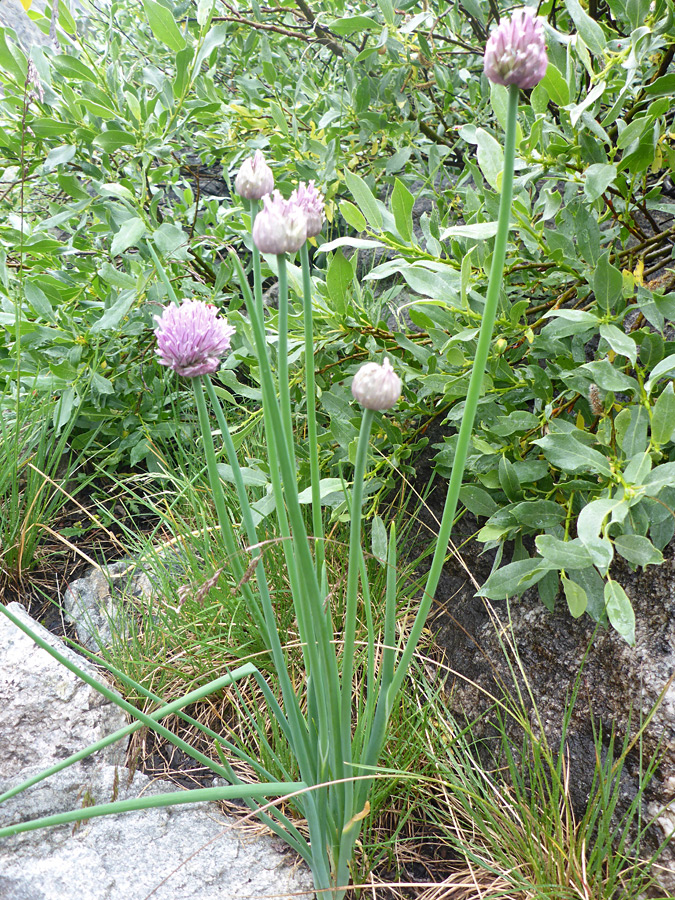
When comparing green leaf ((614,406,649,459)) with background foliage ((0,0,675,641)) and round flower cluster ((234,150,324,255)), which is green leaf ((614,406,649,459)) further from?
round flower cluster ((234,150,324,255))

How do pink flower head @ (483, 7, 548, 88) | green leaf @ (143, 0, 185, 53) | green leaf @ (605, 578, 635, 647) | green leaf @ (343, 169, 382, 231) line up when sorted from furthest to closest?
green leaf @ (143, 0, 185, 53) → green leaf @ (343, 169, 382, 231) → green leaf @ (605, 578, 635, 647) → pink flower head @ (483, 7, 548, 88)

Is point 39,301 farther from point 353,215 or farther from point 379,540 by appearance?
point 379,540

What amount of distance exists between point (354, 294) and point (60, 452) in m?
0.82

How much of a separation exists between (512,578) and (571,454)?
19cm

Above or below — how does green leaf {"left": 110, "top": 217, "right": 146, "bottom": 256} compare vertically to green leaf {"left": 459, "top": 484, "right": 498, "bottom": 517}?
above

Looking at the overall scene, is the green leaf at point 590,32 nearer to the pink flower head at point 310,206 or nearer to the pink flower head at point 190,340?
the pink flower head at point 310,206

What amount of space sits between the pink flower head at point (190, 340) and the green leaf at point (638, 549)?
1.73ft

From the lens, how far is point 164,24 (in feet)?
3.90

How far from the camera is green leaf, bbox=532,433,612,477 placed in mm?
783

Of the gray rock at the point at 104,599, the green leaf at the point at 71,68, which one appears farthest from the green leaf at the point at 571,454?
the green leaf at the point at 71,68

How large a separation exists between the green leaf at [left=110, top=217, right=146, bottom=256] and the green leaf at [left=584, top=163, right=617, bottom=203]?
28.6 inches

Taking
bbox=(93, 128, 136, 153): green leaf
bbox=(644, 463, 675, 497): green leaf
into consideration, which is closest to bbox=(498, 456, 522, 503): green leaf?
bbox=(644, 463, 675, 497): green leaf

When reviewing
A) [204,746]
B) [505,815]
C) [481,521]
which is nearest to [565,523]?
[481,521]

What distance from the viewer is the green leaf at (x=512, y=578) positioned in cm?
83
